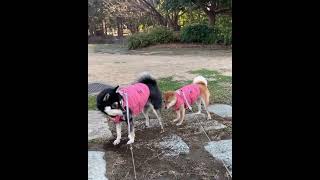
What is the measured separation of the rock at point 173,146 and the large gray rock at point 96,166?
10.5 inches

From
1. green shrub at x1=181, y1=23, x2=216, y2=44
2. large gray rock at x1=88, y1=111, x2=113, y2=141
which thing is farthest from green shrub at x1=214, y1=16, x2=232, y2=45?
large gray rock at x1=88, y1=111, x2=113, y2=141

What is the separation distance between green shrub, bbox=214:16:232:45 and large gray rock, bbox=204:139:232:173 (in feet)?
1.42

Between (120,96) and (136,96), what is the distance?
11 centimetres

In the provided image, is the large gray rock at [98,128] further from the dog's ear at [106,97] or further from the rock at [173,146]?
the rock at [173,146]

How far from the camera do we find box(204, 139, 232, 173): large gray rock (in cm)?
133

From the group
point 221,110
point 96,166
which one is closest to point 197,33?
point 221,110

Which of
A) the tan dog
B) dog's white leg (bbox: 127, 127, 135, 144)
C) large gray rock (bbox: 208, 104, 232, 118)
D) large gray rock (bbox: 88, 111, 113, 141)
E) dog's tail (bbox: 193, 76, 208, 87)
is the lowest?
dog's white leg (bbox: 127, 127, 135, 144)

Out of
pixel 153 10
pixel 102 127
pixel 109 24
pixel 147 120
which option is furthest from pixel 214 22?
pixel 102 127

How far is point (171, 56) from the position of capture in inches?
69.4

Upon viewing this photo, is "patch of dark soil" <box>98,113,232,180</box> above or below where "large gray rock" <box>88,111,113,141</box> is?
below

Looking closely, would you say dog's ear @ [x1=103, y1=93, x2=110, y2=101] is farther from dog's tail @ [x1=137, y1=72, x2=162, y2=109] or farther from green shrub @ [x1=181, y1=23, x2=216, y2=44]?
green shrub @ [x1=181, y1=23, x2=216, y2=44]

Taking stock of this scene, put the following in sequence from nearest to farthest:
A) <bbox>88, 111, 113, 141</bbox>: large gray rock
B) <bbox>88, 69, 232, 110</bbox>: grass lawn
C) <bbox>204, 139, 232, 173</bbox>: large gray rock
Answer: <bbox>204, 139, 232, 173</bbox>: large gray rock
<bbox>88, 111, 113, 141</bbox>: large gray rock
<bbox>88, 69, 232, 110</bbox>: grass lawn
